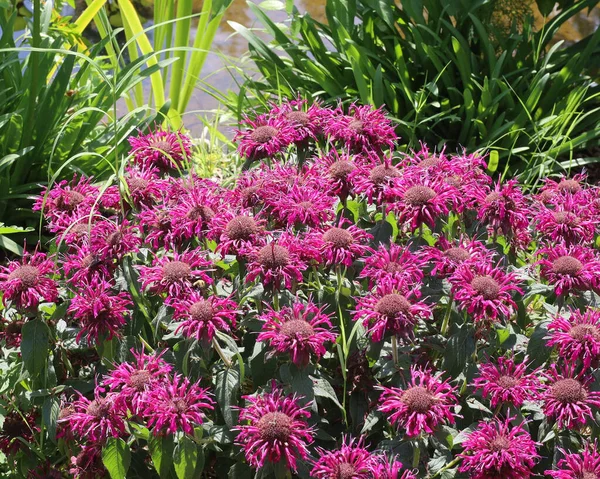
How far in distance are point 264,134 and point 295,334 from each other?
30.4 inches

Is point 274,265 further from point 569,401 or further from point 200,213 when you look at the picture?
point 569,401

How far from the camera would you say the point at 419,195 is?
2068mm

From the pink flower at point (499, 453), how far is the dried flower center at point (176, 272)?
75 centimetres

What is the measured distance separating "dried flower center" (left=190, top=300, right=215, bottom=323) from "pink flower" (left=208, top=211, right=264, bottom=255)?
0.61 ft

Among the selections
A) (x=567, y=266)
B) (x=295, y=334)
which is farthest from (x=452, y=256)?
(x=295, y=334)

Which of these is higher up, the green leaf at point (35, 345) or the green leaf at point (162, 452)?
the green leaf at point (35, 345)

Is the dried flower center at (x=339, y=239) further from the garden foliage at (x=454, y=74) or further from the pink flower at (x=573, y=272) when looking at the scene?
the garden foliage at (x=454, y=74)

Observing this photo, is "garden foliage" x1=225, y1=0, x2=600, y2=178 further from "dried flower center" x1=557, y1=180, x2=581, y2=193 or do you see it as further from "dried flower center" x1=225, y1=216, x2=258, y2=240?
"dried flower center" x1=225, y1=216, x2=258, y2=240

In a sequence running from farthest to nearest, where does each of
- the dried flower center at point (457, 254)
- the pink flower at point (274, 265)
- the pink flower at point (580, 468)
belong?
the dried flower center at point (457, 254), the pink flower at point (274, 265), the pink flower at point (580, 468)

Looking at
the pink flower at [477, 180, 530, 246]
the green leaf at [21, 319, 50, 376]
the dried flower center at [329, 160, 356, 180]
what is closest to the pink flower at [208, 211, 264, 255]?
the dried flower center at [329, 160, 356, 180]

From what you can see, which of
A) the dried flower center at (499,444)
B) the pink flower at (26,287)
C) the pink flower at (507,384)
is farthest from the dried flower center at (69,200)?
the dried flower center at (499,444)

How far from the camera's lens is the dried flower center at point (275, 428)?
1.75 metres

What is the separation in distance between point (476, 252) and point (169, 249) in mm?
790

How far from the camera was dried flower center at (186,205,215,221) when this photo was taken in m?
2.14
